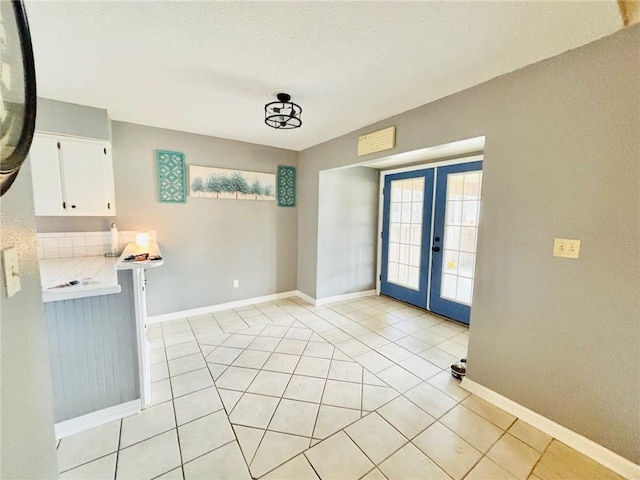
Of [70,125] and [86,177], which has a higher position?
[70,125]

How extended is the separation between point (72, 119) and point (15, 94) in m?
2.59

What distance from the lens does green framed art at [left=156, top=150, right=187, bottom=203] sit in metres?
3.25

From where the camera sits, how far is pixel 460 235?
133 inches

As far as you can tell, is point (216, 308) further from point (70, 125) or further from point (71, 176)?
point (70, 125)

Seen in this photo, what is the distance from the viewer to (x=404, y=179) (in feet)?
13.4

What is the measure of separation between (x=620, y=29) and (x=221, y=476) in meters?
3.24

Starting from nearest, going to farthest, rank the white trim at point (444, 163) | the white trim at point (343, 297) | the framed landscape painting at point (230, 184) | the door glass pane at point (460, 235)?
the white trim at point (444, 163), the door glass pane at point (460, 235), the framed landscape painting at point (230, 184), the white trim at point (343, 297)

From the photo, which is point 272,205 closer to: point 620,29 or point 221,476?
point 221,476

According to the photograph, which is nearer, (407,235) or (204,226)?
(204,226)

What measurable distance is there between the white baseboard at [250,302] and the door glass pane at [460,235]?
1.43 m

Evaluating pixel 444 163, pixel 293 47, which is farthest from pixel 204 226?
pixel 444 163

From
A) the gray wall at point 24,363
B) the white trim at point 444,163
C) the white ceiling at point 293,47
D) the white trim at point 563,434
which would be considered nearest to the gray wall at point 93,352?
the gray wall at point 24,363

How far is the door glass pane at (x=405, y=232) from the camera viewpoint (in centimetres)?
393

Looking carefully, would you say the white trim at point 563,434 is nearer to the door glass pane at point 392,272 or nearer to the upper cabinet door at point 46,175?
the door glass pane at point 392,272
